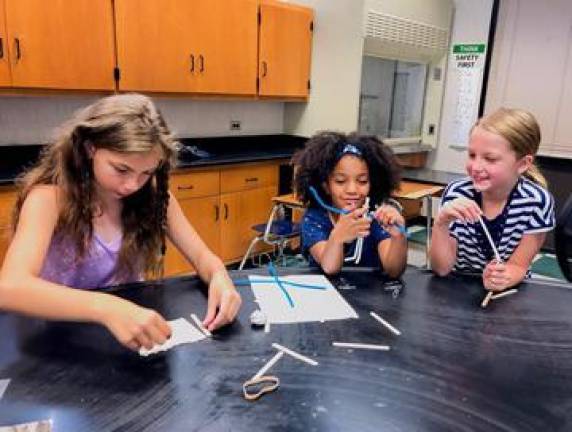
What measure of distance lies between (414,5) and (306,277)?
→ 3.55m

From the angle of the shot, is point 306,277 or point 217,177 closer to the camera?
point 306,277

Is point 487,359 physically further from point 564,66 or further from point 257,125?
point 564,66

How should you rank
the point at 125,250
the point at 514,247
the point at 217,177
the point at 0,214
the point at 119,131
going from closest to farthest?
1. the point at 119,131
2. the point at 125,250
3. the point at 514,247
4. the point at 0,214
5. the point at 217,177

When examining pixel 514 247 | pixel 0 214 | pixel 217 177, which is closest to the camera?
pixel 514 247

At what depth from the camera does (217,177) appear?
10.6ft

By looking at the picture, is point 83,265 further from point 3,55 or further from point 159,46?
point 159,46

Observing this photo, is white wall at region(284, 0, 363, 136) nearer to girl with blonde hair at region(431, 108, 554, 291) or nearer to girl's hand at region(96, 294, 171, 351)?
girl with blonde hair at region(431, 108, 554, 291)

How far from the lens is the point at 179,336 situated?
960 millimetres

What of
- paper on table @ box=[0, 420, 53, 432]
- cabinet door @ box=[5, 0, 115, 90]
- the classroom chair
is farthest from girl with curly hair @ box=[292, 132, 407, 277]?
cabinet door @ box=[5, 0, 115, 90]

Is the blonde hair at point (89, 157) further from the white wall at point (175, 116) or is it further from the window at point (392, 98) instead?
the window at point (392, 98)

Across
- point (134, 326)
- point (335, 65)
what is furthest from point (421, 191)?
point (134, 326)

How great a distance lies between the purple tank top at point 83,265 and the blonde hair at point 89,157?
0.02 m

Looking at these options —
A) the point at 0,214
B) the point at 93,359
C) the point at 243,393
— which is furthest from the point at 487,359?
the point at 0,214

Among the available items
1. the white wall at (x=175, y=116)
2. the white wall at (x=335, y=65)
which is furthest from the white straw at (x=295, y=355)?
the white wall at (x=335, y=65)
